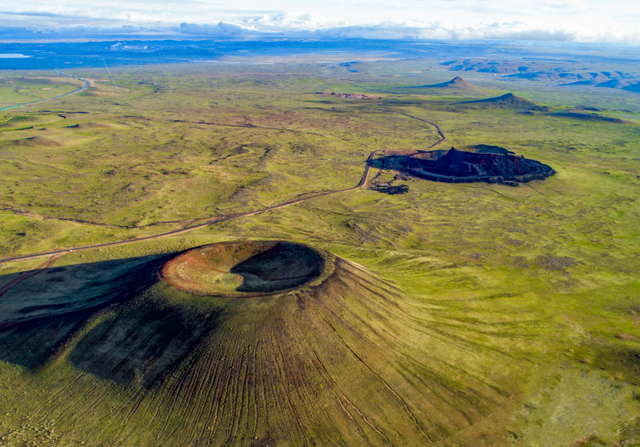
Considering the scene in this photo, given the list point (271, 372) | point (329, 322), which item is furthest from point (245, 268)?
point (271, 372)

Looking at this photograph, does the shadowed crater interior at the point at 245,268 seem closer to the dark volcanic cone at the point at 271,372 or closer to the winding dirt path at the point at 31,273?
the dark volcanic cone at the point at 271,372

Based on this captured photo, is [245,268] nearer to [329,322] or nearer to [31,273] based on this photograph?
[329,322]

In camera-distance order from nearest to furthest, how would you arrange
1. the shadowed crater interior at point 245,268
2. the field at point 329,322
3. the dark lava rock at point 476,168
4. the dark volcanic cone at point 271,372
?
the dark volcanic cone at point 271,372 → the field at point 329,322 → the shadowed crater interior at point 245,268 → the dark lava rock at point 476,168

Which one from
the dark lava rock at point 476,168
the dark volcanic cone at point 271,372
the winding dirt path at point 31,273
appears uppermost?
the dark volcanic cone at point 271,372

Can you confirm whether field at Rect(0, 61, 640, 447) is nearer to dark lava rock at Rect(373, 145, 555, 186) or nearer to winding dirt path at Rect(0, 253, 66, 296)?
winding dirt path at Rect(0, 253, 66, 296)

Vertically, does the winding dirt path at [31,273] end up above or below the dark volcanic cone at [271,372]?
below

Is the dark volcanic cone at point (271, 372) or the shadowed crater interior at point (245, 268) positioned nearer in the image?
the dark volcanic cone at point (271, 372)

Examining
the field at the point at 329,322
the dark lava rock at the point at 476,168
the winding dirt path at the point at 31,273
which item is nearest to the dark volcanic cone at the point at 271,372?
the field at the point at 329,322
